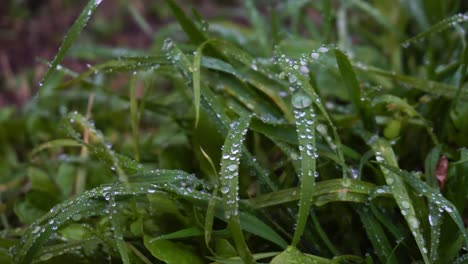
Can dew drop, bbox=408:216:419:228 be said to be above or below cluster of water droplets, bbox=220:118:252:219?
below

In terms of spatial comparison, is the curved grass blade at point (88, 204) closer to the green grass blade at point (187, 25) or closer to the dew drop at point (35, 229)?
the dew drop at point (35, 229)

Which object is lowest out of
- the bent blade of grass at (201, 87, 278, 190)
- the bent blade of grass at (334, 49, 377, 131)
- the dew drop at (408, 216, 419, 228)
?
the dew drop at (408, 216, 419, 228)

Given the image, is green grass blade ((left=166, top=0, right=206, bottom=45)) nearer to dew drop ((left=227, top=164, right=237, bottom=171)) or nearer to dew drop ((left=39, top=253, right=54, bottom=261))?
dew drop ((left=227, top=164, right=237, bottom=171))

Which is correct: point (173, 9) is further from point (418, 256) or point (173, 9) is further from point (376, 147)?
point (418, 256)

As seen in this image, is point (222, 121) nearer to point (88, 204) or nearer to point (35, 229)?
point (88, 204)

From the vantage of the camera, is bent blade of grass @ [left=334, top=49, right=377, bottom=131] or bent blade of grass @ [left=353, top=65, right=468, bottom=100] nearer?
bent blade of grass @ [left=334, top=49, right=377, bottom=131]

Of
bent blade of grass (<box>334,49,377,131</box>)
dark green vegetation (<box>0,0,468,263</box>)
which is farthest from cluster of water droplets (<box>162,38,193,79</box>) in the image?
bent blade of grass (<box>334,49,377,131</box>)

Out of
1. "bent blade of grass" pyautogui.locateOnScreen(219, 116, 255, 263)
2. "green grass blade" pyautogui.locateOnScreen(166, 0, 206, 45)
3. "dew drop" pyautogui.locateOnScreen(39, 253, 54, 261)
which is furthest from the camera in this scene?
"green grass blade" pyautogui.locateOnScreen(166, 0, 206, 45)

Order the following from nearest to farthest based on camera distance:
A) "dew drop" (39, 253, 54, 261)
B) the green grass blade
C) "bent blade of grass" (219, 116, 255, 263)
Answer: "bent blade of grass" (219, 116, 255, 263)
"dew drop" (39, 253, 54, 261)
the green grass blade
